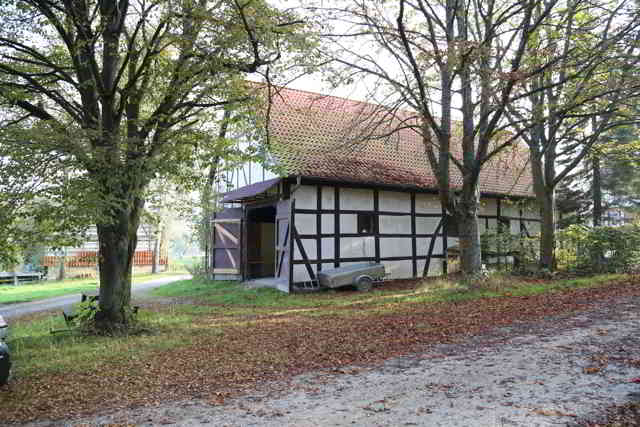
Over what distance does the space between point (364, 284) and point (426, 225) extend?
3.92m

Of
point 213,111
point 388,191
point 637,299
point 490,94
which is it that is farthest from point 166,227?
point 637,299

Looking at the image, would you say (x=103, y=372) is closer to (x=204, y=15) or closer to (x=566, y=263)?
(x=204, y=15)

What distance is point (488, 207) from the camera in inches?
703

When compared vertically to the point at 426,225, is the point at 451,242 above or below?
below

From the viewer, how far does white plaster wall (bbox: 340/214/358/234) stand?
45.8 ft

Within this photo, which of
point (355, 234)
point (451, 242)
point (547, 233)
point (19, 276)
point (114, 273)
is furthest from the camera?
point (19, 276)

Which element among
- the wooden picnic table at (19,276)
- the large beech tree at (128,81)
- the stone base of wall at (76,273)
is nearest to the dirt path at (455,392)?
the large beech tree at (128,81)

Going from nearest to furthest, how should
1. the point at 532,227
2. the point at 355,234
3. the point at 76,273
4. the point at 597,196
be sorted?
1. the point at 355,234
2. the point at 532,227
3. the point at 597,196
4. the point at 76,273

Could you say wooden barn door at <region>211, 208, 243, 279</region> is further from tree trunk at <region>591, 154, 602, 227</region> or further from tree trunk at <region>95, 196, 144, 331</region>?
tree trunk at <region>591, 154, 602, 227</region>

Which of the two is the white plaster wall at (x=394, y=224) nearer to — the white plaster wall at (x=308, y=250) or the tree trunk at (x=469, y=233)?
the white plaster wall at (x=308, y=250)

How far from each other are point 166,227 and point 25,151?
2384cm

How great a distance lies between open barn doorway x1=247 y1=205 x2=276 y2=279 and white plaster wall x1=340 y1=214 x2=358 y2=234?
10.3ft

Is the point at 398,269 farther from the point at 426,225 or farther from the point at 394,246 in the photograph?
the point at 426,225

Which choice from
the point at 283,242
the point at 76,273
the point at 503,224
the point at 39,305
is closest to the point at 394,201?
the point at 283,242
